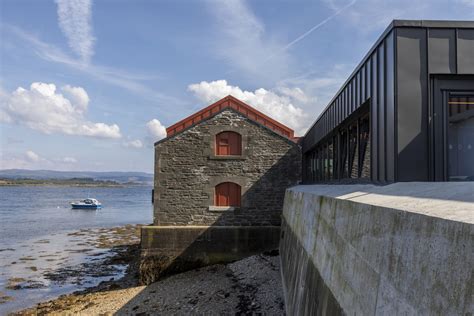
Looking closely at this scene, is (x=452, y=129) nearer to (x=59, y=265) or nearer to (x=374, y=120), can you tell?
(x=374, y=120)

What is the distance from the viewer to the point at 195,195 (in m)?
17.3

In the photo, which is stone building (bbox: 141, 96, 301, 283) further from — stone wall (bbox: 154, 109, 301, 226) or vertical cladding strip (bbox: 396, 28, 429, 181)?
vertical cladding strip (bbox: 396, 28, 429, 181)

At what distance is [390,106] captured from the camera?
7316 millimetres

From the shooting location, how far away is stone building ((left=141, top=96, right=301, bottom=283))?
16.8 m

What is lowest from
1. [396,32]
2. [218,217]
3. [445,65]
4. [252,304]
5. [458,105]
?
[252,304]

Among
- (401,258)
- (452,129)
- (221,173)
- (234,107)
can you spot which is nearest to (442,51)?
(452,129)

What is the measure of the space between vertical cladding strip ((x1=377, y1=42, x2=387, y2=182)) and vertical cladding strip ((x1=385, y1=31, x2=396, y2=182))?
0.50 feet

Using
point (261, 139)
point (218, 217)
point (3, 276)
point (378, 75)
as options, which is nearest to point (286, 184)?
point (261, 139)

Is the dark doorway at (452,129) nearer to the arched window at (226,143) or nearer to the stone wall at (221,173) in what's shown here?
the stone wall at (221,173)

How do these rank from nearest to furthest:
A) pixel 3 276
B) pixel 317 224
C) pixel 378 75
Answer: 1. pixel 317 224
2. pixel 378 75
3. pixel 3 276

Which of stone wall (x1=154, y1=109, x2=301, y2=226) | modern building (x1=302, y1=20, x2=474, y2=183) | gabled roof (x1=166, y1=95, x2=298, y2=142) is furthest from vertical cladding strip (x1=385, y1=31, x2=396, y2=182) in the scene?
gabled roof (x1=166, y1=95, x2=298, y2=142)

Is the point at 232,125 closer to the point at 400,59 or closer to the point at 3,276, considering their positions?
the point at 400,59

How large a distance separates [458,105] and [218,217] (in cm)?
1172

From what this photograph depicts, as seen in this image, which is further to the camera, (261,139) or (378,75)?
(261,139)
